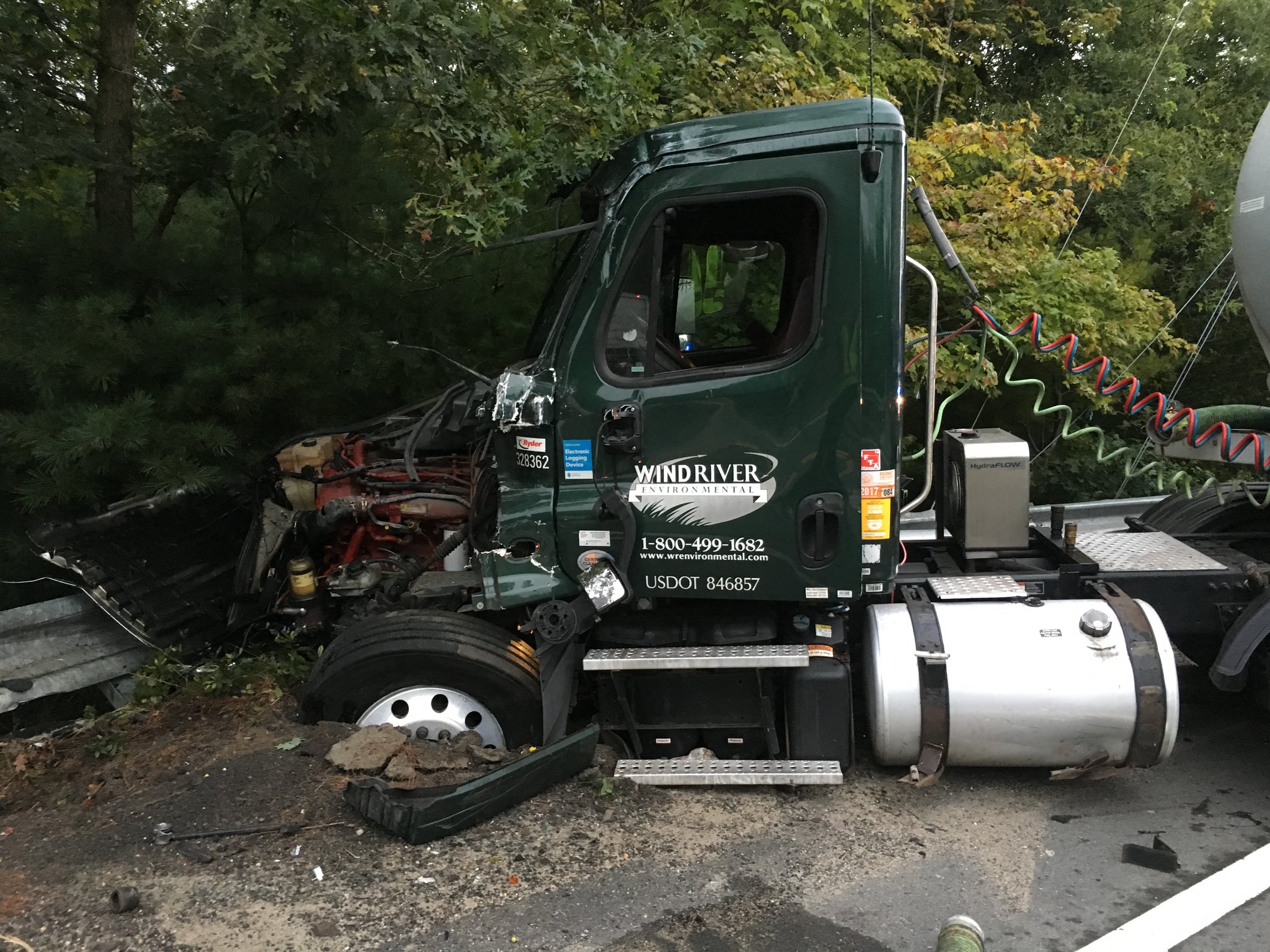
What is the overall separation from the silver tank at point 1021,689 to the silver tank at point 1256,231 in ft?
4.85

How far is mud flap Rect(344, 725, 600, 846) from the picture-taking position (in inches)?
123

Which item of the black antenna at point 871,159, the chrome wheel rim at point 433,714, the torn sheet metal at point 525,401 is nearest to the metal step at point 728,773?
the chrome wheel rim at point 433,714

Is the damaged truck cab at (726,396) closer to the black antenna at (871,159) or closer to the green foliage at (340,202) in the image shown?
the black antenna at (871,159)

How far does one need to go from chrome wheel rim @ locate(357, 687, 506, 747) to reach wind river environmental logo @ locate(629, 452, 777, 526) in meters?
1.11

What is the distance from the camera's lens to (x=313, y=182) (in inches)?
219

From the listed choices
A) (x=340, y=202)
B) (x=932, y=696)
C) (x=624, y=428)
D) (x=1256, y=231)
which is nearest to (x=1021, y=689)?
(x=932, y=696)

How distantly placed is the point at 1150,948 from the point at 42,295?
5.41 m

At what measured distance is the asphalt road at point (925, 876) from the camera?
111 inches

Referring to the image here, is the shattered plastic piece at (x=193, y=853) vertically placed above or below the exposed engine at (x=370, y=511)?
below

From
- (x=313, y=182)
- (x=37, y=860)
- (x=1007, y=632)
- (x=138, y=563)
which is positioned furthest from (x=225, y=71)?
(x=1007, y=632)

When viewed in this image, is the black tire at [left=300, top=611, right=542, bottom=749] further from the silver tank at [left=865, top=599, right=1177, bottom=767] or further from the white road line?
the white road line

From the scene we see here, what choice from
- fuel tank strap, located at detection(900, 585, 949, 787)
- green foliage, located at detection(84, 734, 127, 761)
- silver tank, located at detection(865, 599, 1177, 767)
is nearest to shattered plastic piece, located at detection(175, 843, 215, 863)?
green foliage, located at detection(84, 734, 127, 761)

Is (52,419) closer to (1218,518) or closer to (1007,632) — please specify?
(1007,632)

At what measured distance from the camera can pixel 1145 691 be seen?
341cm
